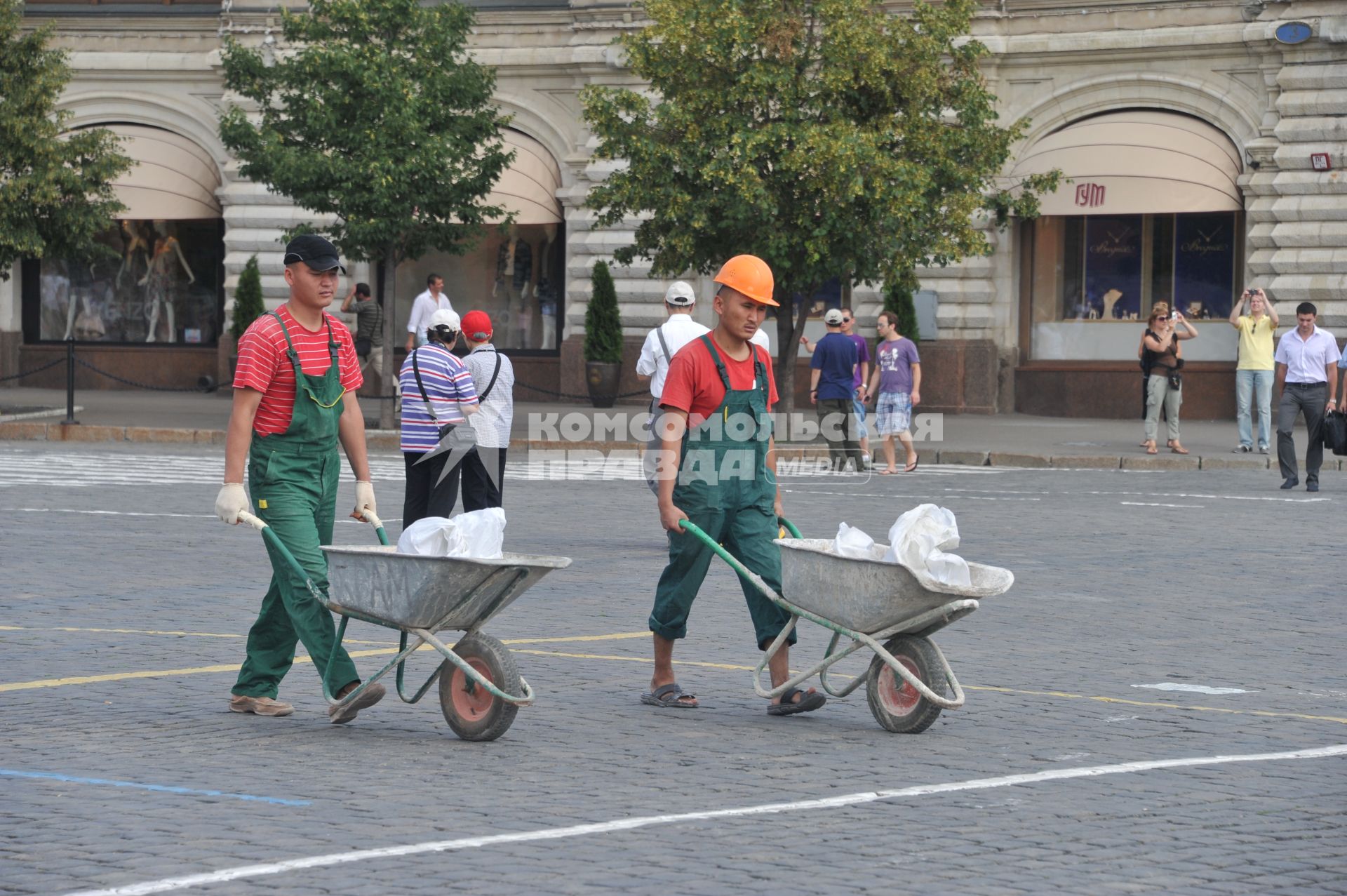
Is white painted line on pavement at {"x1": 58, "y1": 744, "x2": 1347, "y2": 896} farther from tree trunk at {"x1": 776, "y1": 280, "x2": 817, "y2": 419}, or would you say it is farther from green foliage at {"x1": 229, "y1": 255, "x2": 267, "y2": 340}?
green foliage at {"x1": 229, "y1": 255, "x2": 267, "y2": 340}

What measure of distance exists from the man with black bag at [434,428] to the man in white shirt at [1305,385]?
31.6ft

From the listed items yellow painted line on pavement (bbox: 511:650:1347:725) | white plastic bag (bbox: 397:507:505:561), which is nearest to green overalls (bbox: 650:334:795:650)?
yellow painted line on pavement (bbox: 511:650:1347:725)

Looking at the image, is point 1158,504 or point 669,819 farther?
point 1158,504

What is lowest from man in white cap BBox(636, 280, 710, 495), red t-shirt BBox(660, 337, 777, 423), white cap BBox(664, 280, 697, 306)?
red t-shirt BBox(660, 337, 777, 423)

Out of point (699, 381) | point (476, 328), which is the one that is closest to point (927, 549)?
point (699, 381)

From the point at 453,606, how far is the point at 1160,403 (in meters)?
16.9

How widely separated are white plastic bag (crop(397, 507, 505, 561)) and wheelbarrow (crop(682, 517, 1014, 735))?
3.10 ft

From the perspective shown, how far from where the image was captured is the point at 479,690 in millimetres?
7059

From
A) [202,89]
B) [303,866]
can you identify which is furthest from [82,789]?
[202,89]

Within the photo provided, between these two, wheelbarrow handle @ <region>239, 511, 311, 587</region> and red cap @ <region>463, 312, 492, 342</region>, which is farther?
red cap @ <region>463, 312, 492, 342</region>

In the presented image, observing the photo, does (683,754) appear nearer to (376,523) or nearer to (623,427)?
(376,523)

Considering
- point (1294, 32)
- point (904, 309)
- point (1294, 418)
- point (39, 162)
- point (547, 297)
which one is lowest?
point (1294, 418)

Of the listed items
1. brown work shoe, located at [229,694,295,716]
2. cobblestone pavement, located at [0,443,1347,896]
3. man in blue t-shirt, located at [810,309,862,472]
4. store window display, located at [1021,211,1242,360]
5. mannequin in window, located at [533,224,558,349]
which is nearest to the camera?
cobblestone pavement, located at [0,443,1347,896]

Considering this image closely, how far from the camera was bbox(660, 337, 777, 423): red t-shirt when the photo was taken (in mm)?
7730
